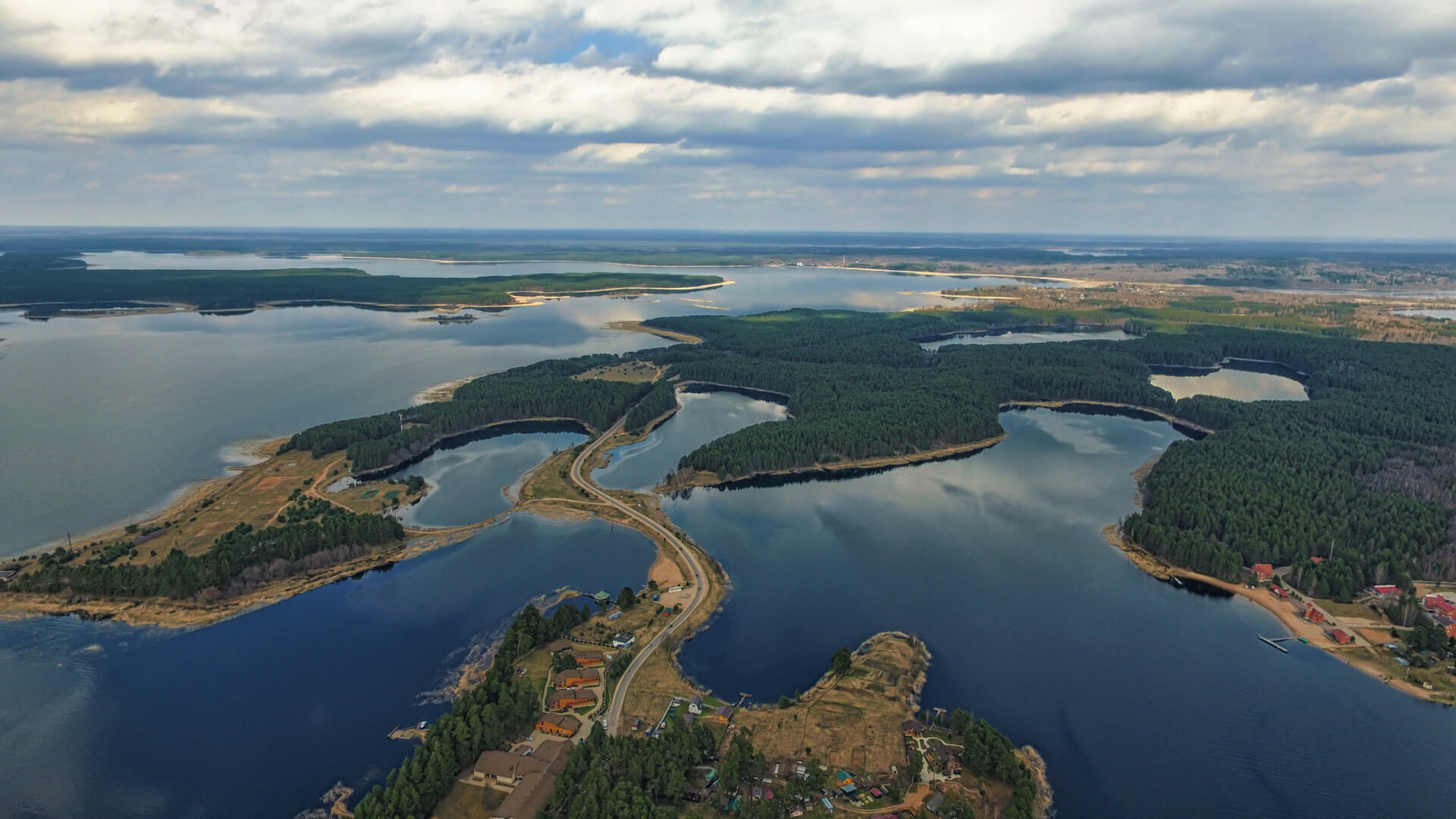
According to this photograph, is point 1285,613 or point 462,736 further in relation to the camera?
point 1285,613

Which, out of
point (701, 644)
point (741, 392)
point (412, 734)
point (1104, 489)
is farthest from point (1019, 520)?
point (741, 392)

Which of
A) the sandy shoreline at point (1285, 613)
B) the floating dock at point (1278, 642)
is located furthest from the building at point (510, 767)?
the sandy shoreline at point (1285, 613)

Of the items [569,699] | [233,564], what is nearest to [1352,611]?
[569,699]

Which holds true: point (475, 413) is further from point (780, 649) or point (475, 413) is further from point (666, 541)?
point (780, 649)

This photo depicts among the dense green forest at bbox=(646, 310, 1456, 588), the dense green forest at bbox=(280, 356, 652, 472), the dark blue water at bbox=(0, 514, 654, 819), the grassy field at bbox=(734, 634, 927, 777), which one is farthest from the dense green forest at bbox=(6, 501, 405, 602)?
the grassy field at bbox=(734, 634, 927, 777)

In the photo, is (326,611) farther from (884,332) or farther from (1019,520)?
(884,332)

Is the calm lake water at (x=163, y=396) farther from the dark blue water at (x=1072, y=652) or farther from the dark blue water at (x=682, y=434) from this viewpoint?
the dark blue water at (x=1072, y=652)
